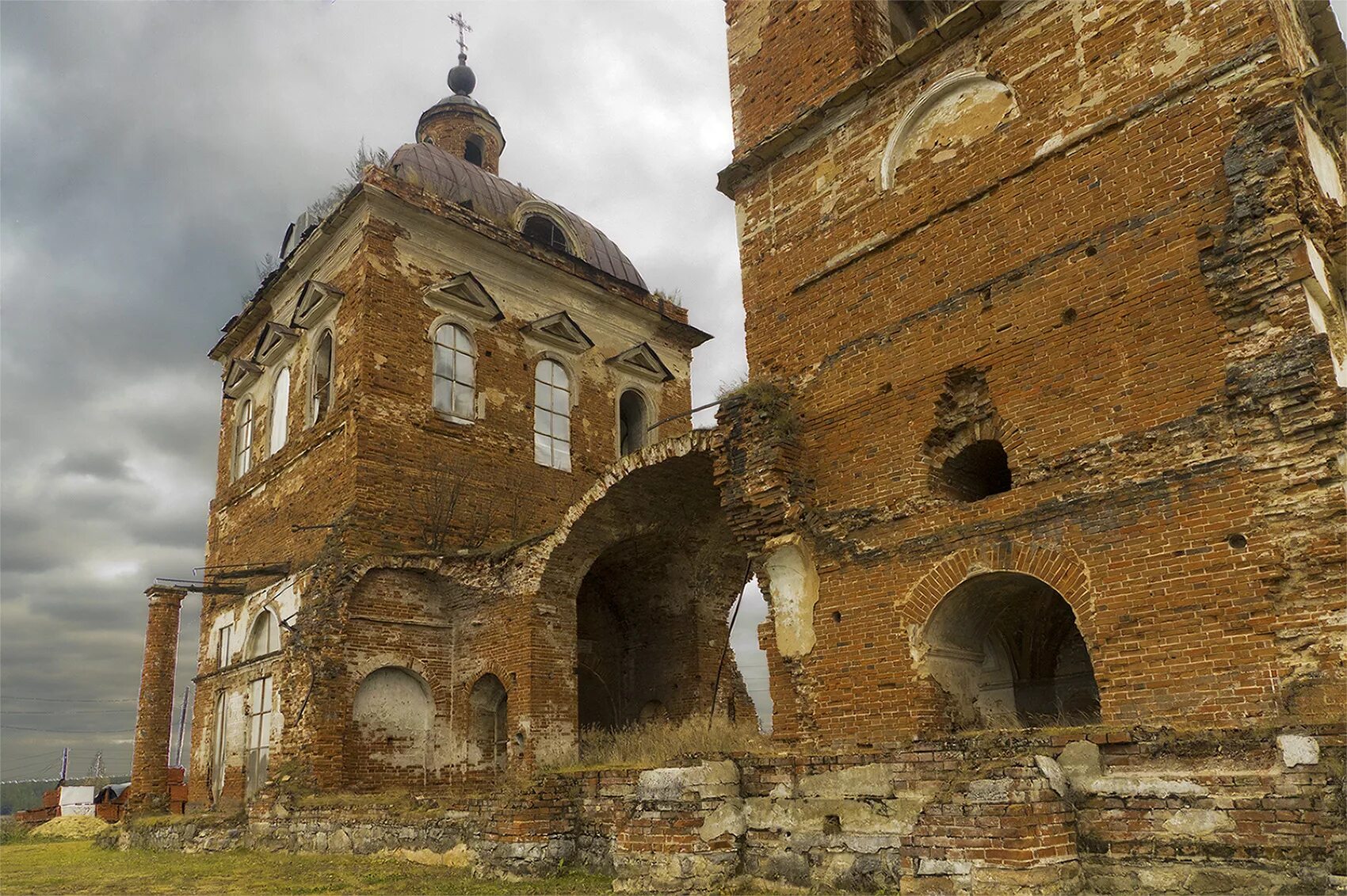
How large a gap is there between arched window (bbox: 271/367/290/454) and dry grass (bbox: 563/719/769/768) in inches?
356

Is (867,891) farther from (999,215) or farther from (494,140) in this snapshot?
(494,140)

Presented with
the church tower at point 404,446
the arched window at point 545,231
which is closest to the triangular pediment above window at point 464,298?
the church tower at point 404,446

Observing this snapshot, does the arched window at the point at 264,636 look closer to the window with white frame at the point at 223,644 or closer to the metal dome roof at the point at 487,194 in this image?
the window with white frame at the point at 223,644

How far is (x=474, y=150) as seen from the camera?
2484cm

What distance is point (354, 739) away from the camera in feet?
44.7

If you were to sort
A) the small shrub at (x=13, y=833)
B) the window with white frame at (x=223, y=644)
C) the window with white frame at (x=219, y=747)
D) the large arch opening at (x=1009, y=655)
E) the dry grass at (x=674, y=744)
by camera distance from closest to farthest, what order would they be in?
the large arch opening at (x=1009, y=655)
the dry grass at (x=674, y=744)
the window with white frame at (x=219, y=747)
the window with white frame at (x=223, y=644)
the small shrub at (x=13, y=833)

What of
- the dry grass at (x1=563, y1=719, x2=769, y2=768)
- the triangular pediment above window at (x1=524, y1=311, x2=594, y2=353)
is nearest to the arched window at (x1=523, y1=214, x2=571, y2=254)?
the triangular pediment above window at (x1=524, y1=311, x2=594, y2=353)

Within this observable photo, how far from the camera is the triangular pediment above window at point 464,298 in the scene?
16.4 meters

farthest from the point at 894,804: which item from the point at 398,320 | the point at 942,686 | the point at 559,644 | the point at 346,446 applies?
the point at 398,320

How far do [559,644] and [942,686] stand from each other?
21.9 ft

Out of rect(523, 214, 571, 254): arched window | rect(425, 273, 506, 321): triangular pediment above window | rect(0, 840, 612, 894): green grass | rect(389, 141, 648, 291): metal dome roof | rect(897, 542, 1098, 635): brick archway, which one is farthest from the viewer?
rect(523, 214, 571, 254): arched window

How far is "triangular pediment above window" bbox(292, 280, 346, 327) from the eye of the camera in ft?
52.9

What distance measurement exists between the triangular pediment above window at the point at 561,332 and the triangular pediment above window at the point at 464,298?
0.82 meters

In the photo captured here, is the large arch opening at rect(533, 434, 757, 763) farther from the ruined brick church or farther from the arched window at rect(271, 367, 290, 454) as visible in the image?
the arched window at rect(271, 367, 290, 454)
